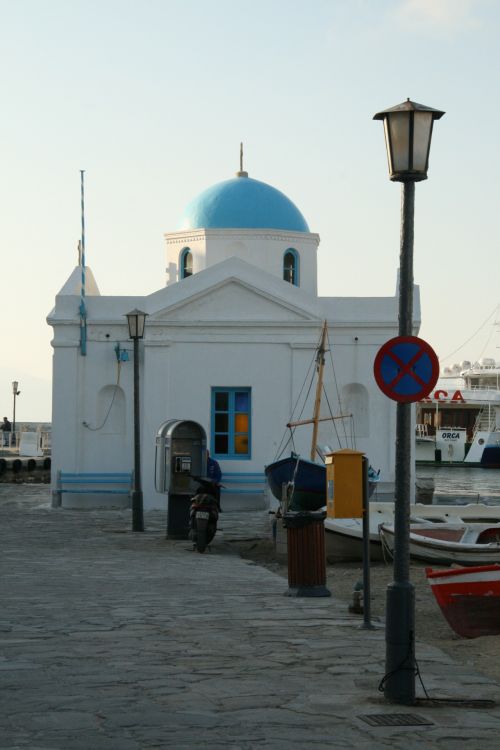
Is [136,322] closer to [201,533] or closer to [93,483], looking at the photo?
[201,533]

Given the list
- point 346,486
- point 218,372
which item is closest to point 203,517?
point 346,486

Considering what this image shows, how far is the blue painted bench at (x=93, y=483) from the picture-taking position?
103 ft

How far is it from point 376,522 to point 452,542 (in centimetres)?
357

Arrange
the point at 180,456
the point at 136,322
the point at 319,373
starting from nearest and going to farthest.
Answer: the point at 180,456
the point at 136,322
the point at 319,373

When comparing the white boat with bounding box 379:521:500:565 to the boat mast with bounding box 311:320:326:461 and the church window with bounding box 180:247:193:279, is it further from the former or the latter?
the church window with bounding box 180:247:193:279

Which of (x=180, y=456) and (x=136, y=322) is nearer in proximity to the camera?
(x=180, y=456)

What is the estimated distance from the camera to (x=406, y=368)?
9094 millimetres

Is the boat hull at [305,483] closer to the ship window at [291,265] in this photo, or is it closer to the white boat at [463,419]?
the ship window at [291,265]

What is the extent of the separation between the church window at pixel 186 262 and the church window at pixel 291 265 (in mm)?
2862

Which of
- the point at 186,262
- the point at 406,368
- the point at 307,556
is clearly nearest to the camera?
the point at 406,368

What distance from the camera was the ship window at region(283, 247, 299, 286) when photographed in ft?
124

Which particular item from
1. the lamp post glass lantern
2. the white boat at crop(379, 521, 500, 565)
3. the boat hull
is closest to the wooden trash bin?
the white boat at crop(379, 521, 500, 565)

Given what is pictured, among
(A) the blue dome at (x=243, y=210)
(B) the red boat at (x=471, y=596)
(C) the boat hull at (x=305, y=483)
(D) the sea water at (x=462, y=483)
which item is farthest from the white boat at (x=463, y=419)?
(B) the red boat at (x=471, y=596)

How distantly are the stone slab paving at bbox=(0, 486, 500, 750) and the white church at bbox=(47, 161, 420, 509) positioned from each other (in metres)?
14.4
